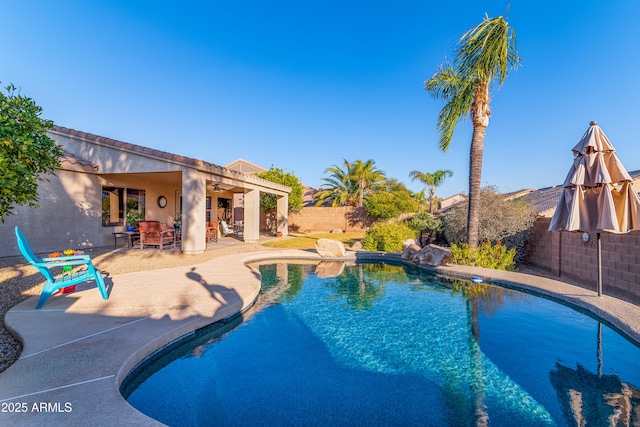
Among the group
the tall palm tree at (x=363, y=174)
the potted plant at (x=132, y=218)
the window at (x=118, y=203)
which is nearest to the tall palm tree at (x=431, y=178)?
the tall palm tree at (x=363, y=174)

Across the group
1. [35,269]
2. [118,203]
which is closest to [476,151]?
[35,269]

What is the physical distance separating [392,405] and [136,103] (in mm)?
21467

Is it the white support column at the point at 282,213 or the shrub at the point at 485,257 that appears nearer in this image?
the shrub at the point at 485,257

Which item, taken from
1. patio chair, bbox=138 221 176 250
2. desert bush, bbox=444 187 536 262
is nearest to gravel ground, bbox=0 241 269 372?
patio chair, bbox=138 221 176 250

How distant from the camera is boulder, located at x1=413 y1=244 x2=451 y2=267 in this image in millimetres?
10258

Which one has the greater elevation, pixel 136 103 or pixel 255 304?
pixel 136 103

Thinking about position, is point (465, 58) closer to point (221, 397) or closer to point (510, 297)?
point (510, 297)

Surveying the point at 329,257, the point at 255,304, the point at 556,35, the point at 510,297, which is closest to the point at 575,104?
the point at 556,35

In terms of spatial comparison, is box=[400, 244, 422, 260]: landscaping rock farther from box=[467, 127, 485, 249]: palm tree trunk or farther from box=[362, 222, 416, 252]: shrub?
box=[362, 222, 416, 252]: shrub

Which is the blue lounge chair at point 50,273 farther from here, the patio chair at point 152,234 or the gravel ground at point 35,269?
the patio chair at point 152,234

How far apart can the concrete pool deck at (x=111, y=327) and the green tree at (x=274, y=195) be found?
1482cm

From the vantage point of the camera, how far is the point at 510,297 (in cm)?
734

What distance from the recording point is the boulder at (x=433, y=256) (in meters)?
10.3

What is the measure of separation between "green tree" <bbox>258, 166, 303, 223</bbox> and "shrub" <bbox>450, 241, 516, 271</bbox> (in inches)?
591
